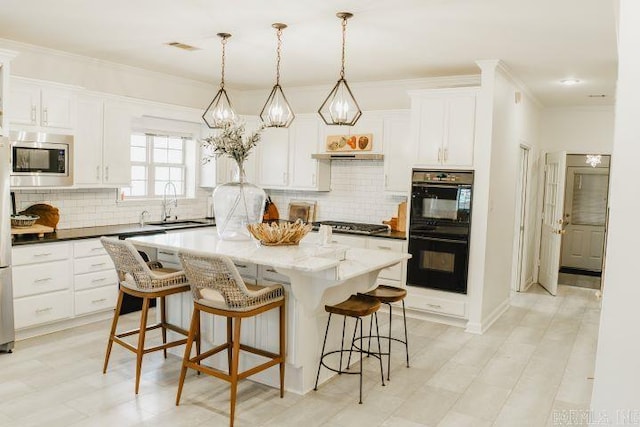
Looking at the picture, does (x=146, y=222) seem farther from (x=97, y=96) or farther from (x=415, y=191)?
(x=415, y=191)

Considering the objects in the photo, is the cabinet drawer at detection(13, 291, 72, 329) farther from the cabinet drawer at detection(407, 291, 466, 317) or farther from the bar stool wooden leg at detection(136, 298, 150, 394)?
the cabinet drawer at detection(407, 291, 466, 317)

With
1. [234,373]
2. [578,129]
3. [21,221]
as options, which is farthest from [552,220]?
[21,221]

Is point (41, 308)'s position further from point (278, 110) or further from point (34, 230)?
point (278, 110)

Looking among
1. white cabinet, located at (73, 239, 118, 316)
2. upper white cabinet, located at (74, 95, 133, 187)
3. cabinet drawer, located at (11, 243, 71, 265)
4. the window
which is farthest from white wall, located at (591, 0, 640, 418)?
the window

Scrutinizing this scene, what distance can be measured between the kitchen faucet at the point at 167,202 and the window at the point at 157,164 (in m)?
0.04

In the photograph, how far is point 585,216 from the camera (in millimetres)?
8969

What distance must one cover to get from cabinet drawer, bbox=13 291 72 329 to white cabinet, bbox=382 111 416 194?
3572 millimetres

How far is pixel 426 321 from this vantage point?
5520mm

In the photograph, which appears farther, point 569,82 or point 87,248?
point 569,82

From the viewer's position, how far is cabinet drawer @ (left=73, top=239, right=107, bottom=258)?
16.0ft

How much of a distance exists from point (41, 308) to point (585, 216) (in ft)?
27.5

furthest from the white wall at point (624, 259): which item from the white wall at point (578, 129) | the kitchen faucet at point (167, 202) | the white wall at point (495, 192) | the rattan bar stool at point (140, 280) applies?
the white wall at point (578, 129)

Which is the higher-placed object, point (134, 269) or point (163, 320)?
point (134, 269)

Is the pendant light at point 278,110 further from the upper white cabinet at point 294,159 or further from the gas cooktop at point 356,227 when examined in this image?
the upper white cabinet at point 294,159
